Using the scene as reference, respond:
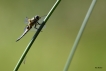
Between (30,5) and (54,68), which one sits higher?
(30,5)

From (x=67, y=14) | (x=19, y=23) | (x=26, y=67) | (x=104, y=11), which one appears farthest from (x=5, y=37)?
(x=104, y=11)

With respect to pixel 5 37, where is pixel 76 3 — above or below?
above

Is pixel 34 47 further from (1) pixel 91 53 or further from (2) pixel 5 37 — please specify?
(1) pixel 91 53

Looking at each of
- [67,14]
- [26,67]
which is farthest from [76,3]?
[26,67]

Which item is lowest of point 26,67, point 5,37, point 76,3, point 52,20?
point 26,67

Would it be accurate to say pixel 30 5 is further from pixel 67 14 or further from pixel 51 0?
pixel 67 14

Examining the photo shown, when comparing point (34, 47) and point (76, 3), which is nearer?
point (76, 3)
